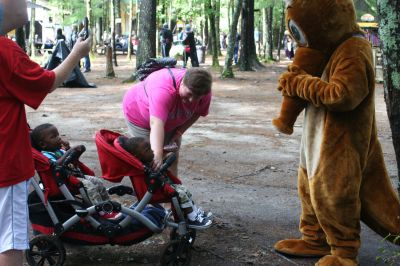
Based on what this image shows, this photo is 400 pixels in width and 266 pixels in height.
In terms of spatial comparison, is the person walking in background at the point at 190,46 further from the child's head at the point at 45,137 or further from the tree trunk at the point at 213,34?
the child's head at the point at 45,137

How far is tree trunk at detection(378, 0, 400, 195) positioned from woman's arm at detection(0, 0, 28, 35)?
2489 millimetres

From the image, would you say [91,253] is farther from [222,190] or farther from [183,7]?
[183,7]

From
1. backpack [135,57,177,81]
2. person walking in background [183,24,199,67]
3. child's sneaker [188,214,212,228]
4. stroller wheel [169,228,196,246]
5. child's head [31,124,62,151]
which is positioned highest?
person walking in background [183,24,199,67]

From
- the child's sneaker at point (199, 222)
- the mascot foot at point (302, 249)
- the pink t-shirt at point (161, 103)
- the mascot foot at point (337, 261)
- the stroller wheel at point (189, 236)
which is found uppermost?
the pink t-shirt at point (161, 103)

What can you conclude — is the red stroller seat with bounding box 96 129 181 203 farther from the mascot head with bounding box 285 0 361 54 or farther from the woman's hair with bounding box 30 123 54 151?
the mascot head with bounding box 285 0 361 54

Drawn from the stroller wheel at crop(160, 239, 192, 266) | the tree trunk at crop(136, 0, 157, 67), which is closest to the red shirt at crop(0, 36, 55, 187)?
the stroller wheel at crop(160, 239, 192, 266)

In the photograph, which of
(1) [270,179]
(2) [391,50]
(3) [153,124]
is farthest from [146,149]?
(1) [270,179]

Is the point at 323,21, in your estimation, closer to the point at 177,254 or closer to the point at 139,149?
the point at 139,149

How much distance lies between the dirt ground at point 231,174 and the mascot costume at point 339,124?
434 mm

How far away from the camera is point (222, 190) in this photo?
6469 mm

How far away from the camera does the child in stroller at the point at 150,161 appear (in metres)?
4.21

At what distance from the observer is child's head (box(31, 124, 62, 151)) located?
4.24 m

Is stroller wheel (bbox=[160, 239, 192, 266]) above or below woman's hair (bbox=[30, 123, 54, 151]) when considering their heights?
below

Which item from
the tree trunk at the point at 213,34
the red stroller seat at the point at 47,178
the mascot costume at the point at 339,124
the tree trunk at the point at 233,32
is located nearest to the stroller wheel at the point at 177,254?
the red stroller seat at the point at 47,178
